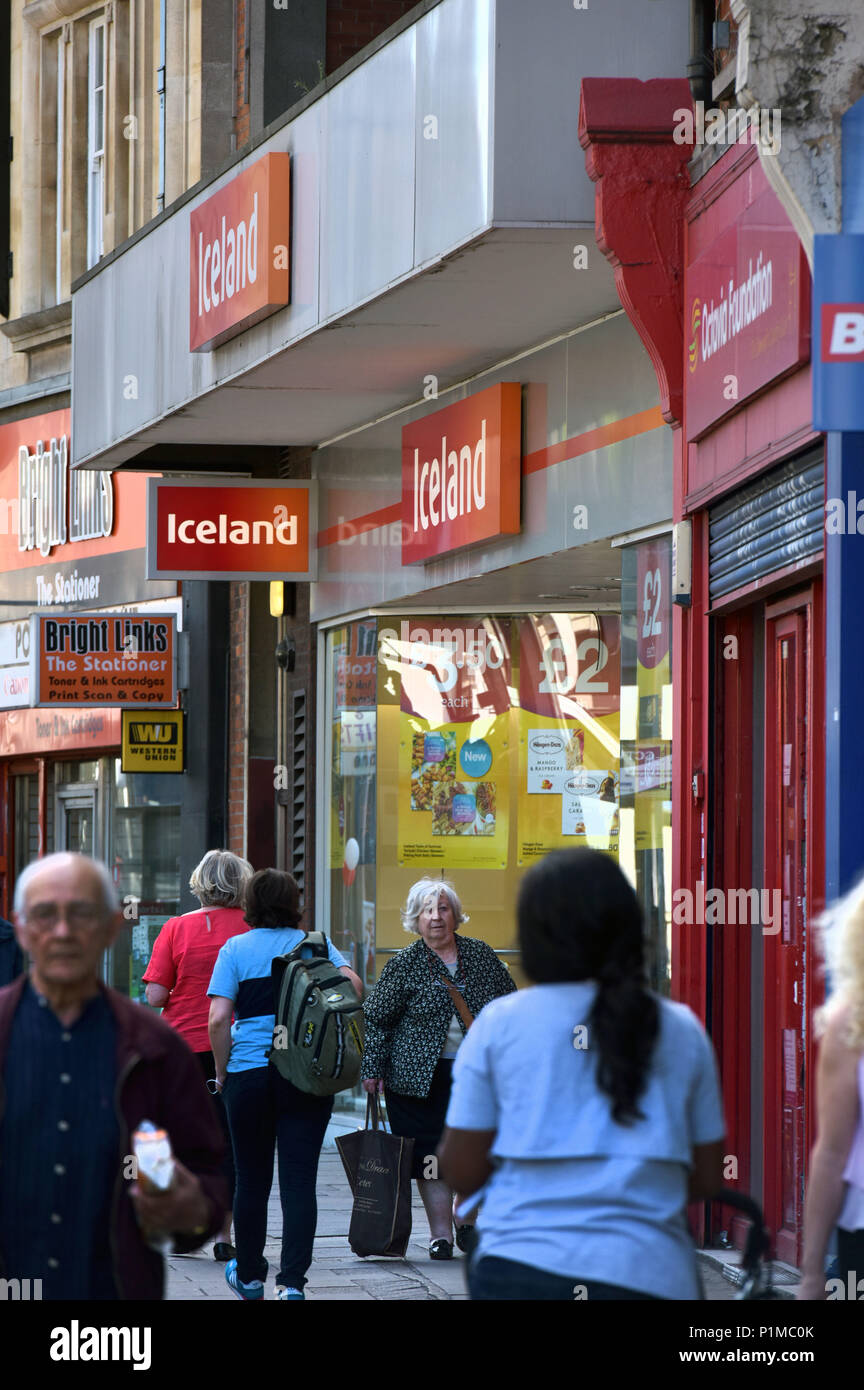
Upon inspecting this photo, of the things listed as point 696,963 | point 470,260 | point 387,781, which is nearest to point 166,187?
point 387,781

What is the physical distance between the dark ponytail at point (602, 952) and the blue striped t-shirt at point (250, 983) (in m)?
4.52

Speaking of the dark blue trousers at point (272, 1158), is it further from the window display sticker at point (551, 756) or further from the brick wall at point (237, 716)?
the brick wall at point (237, 716)

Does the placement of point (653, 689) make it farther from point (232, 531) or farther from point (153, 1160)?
point (153, 1160)

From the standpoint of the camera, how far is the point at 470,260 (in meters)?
9.14

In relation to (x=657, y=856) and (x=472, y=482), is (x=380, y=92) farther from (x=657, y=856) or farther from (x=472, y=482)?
(x=657, y=856)

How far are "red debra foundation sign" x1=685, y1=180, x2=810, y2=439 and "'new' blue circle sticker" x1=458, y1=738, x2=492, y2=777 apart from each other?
455cm

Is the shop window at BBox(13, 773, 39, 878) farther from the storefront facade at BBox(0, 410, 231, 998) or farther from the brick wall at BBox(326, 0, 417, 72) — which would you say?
the brick wall at BBox(326, 0, 417, 72)

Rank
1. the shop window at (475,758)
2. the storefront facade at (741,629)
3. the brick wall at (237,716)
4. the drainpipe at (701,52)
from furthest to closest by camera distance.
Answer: the brick wall at (237,716), the shop window at (475,758), the drainpipe at (701,52), the storefront facade at (741,629)

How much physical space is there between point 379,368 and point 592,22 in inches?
126

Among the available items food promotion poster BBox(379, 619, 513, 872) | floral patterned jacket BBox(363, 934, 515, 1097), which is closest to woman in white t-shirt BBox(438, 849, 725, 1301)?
floral patterned jacket BBox(363, 934, 515, 1097)

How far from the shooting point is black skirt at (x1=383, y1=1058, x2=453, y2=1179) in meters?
9.10

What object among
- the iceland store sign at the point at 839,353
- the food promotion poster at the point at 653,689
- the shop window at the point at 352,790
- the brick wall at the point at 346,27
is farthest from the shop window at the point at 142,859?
the iceland store sign at the point at 839,353

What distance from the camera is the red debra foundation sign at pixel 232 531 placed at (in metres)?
14.3
